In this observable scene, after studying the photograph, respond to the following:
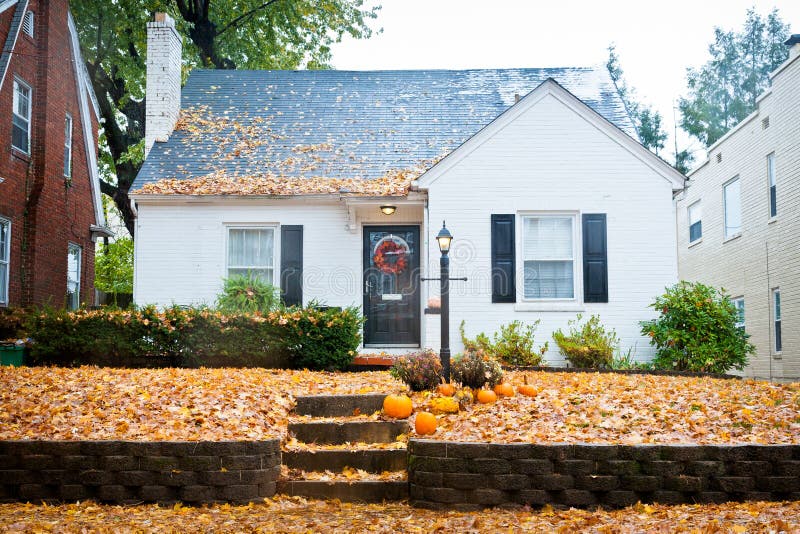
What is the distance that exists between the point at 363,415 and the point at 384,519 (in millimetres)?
2147

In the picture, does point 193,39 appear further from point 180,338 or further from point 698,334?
point 698,334

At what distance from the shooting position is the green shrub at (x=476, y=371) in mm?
7535

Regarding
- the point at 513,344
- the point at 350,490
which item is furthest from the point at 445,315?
the point at 513,344

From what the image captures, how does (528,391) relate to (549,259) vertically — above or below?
below

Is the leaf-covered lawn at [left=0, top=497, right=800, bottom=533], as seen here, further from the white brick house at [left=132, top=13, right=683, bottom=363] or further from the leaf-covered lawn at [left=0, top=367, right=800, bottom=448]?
the white brick house at [left=132, top=13, right=683, bottom=363]

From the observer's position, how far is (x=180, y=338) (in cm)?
1066

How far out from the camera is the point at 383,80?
16.2 meters

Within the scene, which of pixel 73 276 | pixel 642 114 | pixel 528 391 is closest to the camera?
pixel 528 391

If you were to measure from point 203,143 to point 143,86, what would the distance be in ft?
36.3

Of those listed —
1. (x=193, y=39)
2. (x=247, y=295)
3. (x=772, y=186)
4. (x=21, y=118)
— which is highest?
(x=193, y=39)

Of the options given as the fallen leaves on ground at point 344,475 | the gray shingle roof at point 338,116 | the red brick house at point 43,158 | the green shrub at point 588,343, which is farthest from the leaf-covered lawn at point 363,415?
the red brick house at point 43,158

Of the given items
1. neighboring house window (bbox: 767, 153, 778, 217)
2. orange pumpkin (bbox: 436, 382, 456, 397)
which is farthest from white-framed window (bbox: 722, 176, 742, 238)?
orange pumpkin (bbox: 436, 382, 456, 397)

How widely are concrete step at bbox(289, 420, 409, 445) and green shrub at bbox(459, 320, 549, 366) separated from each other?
16.4 feet

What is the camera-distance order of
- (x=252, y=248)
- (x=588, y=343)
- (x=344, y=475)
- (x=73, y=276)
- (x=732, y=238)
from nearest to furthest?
(x=344, y=475)
(x=588, y=343)
(x=252, y=248)
(x=73, y=276)
(x=732, y=238)
